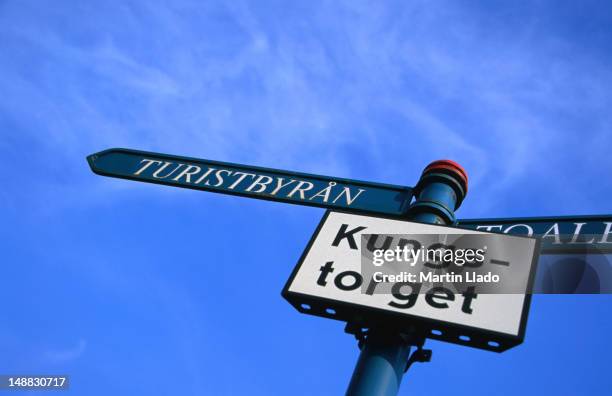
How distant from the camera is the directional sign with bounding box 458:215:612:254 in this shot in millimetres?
3525

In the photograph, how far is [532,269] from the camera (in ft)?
9.43

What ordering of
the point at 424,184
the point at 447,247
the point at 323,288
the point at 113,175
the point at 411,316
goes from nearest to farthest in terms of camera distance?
the point at 411,316, the point at 323,288, the point at 447,247, the point at 424,184, the point at 113,175

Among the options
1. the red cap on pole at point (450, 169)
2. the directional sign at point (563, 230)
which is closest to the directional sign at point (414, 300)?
the directional sign at point (563, 230)

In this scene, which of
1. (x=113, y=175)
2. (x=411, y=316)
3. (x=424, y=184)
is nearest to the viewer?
(x=411, y=316)

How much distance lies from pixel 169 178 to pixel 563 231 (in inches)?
107

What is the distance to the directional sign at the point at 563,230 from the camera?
11.6 ft

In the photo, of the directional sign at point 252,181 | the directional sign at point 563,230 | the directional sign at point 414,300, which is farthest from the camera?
the directional sign at point 252,181

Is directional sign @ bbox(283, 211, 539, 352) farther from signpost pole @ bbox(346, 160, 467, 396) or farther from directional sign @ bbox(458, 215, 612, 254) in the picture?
directional sign @ bbox(458, 215, 612, 254)

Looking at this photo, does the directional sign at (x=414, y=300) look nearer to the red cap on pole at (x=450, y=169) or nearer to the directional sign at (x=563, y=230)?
the directional sign at (x=563, y=230)

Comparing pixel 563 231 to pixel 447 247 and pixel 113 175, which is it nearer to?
pixel 447 247

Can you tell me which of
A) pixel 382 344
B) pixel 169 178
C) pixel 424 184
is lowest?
pixel 382 344

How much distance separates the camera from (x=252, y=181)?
13.9 feet

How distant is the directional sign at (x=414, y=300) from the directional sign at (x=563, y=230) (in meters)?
0.56

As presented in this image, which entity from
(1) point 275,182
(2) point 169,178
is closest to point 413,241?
(1) point 275,182
